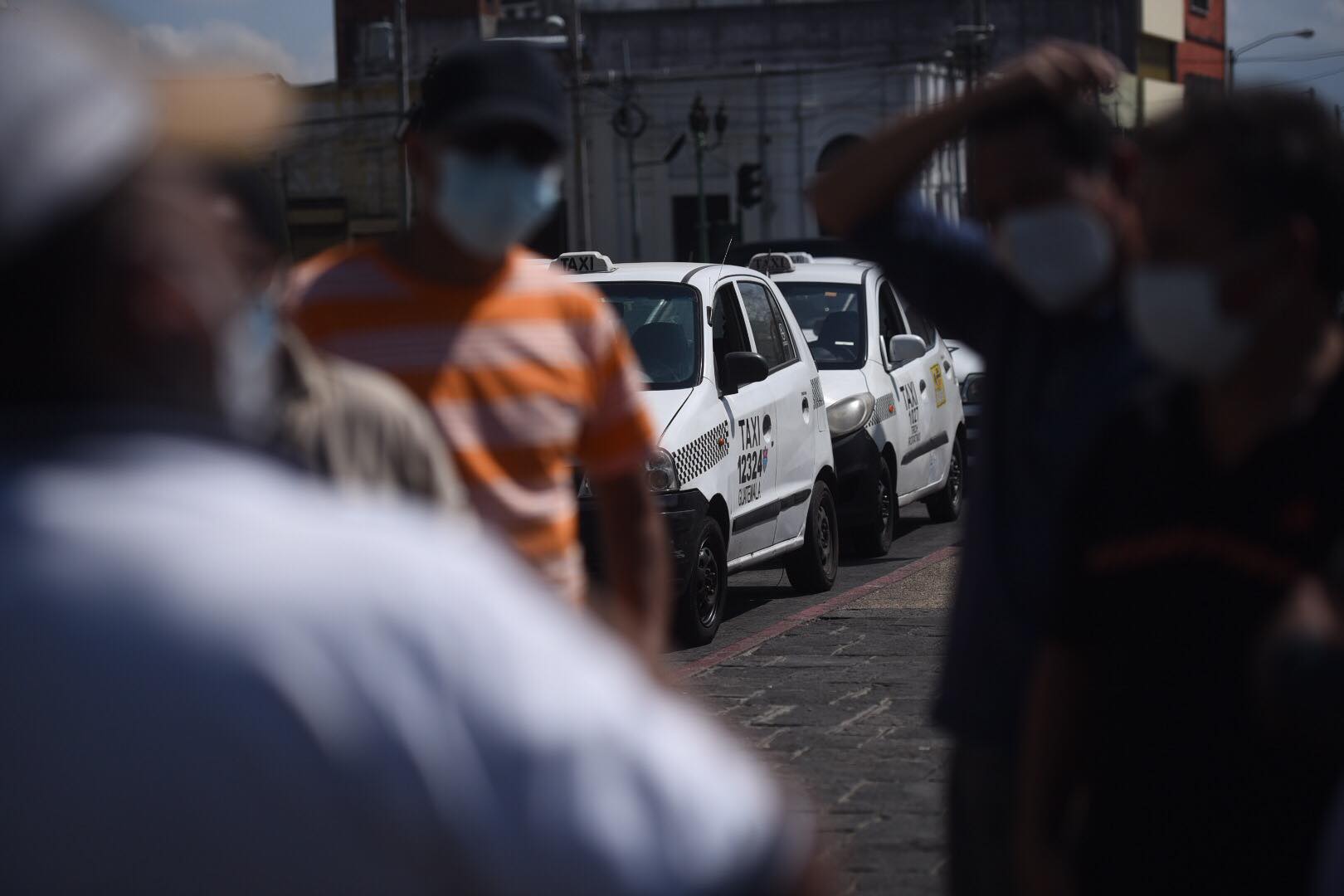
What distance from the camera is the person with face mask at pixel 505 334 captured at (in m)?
3.02

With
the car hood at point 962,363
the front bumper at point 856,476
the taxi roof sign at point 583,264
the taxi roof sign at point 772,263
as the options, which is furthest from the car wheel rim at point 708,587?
the car hood at point 962,363

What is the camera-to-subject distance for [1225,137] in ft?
7.20

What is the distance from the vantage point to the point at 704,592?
884 centimetres

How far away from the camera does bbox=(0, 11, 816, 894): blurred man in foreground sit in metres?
1.03

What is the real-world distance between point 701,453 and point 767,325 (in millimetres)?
1654

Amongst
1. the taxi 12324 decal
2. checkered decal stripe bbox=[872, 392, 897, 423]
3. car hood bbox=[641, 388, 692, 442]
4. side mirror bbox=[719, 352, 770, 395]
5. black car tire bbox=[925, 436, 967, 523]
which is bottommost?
black car tire bbox=[925, 436, 967, 523]

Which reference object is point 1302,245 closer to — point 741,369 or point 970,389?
point 741,369

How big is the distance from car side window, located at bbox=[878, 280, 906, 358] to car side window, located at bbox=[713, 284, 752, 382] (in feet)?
9.21

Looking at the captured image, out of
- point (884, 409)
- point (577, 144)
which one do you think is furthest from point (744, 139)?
point (884, 409)

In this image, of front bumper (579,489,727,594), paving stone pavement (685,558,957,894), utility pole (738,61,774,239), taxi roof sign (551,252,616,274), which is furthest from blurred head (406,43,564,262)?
utility pole (738,61,774,239)

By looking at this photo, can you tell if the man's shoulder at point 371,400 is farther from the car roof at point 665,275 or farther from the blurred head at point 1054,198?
the car roof at point 665,275

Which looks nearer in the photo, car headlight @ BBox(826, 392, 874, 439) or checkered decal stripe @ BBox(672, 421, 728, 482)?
checkered decal stripe @ BBox(672, 421, 728, 482)

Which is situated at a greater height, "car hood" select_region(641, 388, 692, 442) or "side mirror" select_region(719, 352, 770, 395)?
"side mirror" select_region(719, 352, 770, 395)

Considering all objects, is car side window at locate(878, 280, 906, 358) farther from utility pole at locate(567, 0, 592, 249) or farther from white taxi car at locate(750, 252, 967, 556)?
utility pole at locate(567, 0, 592, 249)
